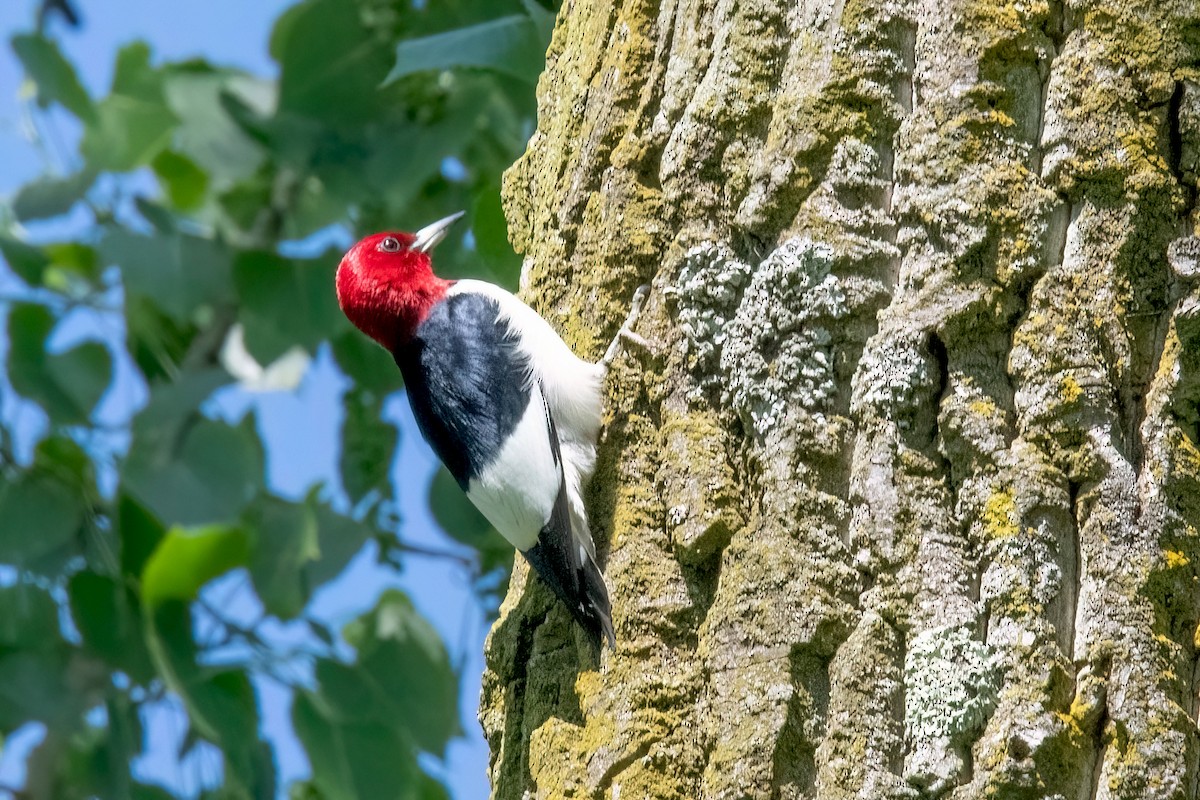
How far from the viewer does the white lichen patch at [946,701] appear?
174cm

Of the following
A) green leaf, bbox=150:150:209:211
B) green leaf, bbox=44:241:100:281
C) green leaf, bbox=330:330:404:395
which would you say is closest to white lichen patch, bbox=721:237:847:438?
green leaf, bbox=330:330:404:395

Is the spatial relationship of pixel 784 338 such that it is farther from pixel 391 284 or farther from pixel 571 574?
pixel 391 284

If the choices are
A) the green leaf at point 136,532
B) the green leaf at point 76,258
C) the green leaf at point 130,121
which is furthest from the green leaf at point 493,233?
the green leaf at point 76,258

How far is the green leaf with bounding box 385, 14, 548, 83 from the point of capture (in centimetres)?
273

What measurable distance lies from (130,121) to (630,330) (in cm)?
224

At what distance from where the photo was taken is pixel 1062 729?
169 centimetres

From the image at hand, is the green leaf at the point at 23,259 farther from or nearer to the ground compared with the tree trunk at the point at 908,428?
farther from the ground

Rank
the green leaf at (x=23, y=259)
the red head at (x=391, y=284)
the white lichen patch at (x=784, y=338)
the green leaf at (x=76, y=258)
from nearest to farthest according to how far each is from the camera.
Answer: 1. the white lichen patch at (x=784, y=338)
2. the red head at (x=391, y=284)
3. the green leaf at (x=23, y=259)
4. the green leaf at (x=76, y=258)

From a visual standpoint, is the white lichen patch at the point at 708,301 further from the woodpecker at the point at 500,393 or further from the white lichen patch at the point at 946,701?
the white lichen patch at the point at 946,701

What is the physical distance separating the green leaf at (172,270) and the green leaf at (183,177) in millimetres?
942

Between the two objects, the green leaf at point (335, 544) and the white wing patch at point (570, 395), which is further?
the green leaf at point (335, 544)

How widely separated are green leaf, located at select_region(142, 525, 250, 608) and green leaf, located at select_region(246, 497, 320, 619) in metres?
0.19

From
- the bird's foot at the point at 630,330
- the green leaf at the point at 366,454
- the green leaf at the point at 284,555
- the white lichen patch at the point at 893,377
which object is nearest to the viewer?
the white lichen patch at the point at 893,377

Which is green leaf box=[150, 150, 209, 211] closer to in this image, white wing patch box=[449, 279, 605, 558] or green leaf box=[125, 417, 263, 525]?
green leaf box=[125, 417, 263, 525]
